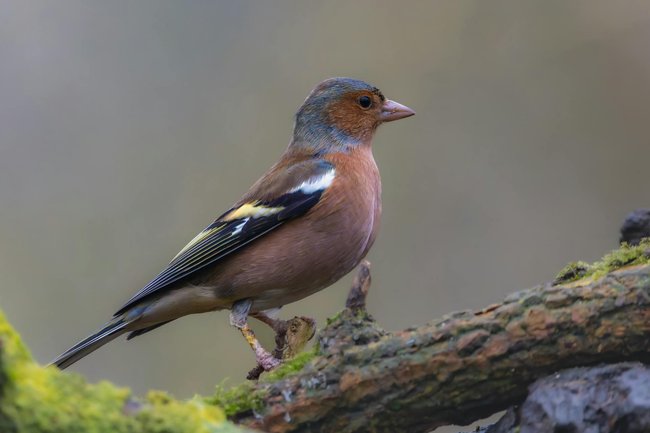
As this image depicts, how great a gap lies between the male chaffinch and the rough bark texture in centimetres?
131

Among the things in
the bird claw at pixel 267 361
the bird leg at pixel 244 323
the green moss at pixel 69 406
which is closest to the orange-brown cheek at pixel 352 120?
the bird leg at pixel 244 323

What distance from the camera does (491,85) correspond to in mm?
9320

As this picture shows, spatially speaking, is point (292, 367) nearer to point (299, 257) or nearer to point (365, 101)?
point (299, 257)

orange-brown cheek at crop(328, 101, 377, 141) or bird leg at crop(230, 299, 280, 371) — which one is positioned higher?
orange-brown cheek at crop(328, 101, 377, 141)

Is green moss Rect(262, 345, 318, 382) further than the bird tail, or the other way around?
the bird tail

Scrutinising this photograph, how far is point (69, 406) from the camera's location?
255 cm

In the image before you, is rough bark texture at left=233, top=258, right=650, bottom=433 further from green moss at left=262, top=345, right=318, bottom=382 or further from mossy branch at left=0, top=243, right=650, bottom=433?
green moss at left=262, top=345, right=318, bottom=382

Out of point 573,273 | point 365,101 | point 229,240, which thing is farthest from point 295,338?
point 365,101

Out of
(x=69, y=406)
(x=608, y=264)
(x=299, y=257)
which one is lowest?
(x=608, y=264)

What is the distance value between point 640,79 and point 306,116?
4317 millimetres

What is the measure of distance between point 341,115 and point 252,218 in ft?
3.56

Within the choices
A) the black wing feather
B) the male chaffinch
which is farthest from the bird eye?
the black wing feather

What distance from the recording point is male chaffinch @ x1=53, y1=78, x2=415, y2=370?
5.02 m

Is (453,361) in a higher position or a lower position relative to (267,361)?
lower
